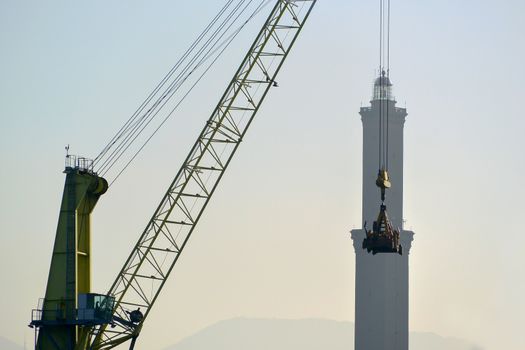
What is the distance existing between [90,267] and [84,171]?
26.4 ft

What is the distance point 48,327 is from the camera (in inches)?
5827

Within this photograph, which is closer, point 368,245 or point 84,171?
point 368,245

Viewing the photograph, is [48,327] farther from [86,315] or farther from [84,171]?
[84,171]

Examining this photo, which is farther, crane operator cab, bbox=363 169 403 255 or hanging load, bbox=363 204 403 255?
crane operator cab, bbox=363 169 403 255

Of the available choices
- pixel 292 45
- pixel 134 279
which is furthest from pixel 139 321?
pixel 292 45

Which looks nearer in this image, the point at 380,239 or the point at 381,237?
the point at 380,239

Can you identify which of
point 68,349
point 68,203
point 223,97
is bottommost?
point 68,349

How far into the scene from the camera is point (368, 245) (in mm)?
133875

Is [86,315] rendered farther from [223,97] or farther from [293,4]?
[293,4]

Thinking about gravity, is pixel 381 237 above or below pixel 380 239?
above

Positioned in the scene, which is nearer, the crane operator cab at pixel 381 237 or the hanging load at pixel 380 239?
Result: the hanging load at pixel 380 239

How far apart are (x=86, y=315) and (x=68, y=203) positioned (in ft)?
30.6

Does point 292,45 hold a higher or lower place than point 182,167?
higher

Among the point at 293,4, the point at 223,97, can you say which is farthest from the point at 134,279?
the point at 293,4
